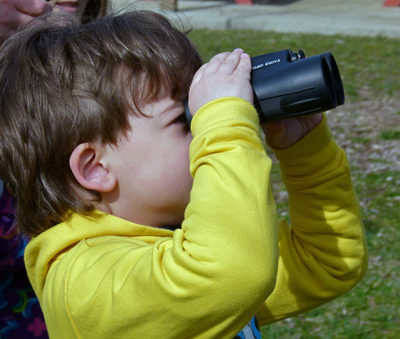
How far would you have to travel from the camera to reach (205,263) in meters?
1.33

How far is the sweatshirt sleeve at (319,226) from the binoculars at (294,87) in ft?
1.03

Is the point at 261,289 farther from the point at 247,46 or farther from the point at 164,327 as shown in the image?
the point at 247,46

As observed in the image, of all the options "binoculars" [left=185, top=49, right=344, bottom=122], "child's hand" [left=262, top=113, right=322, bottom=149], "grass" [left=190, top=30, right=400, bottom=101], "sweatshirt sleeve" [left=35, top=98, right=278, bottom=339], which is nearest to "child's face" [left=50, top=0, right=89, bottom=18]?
"child's hand" [left=262, top=113, right=322, bottom=149]

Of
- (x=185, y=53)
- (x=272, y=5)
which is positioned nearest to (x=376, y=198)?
(x=185, y=53)

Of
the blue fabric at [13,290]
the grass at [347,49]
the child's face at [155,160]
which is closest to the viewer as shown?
the child's face at [155,160]

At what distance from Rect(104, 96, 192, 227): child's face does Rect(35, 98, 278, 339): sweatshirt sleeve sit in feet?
0.53

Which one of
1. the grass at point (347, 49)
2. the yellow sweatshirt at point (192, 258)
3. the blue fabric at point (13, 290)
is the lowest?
the grass at point (347, 49)

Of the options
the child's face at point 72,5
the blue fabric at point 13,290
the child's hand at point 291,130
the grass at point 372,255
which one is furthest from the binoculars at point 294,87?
the grass at point 372,255

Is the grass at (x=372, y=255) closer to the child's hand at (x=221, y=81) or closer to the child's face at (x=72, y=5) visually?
the child's face at (x=72, y=5)

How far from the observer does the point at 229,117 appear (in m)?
1.42

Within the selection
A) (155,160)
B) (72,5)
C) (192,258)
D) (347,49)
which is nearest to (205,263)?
(192,258)

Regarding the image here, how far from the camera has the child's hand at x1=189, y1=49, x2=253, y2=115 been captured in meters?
1.50

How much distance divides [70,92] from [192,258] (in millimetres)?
558

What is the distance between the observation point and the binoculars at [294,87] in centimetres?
150
